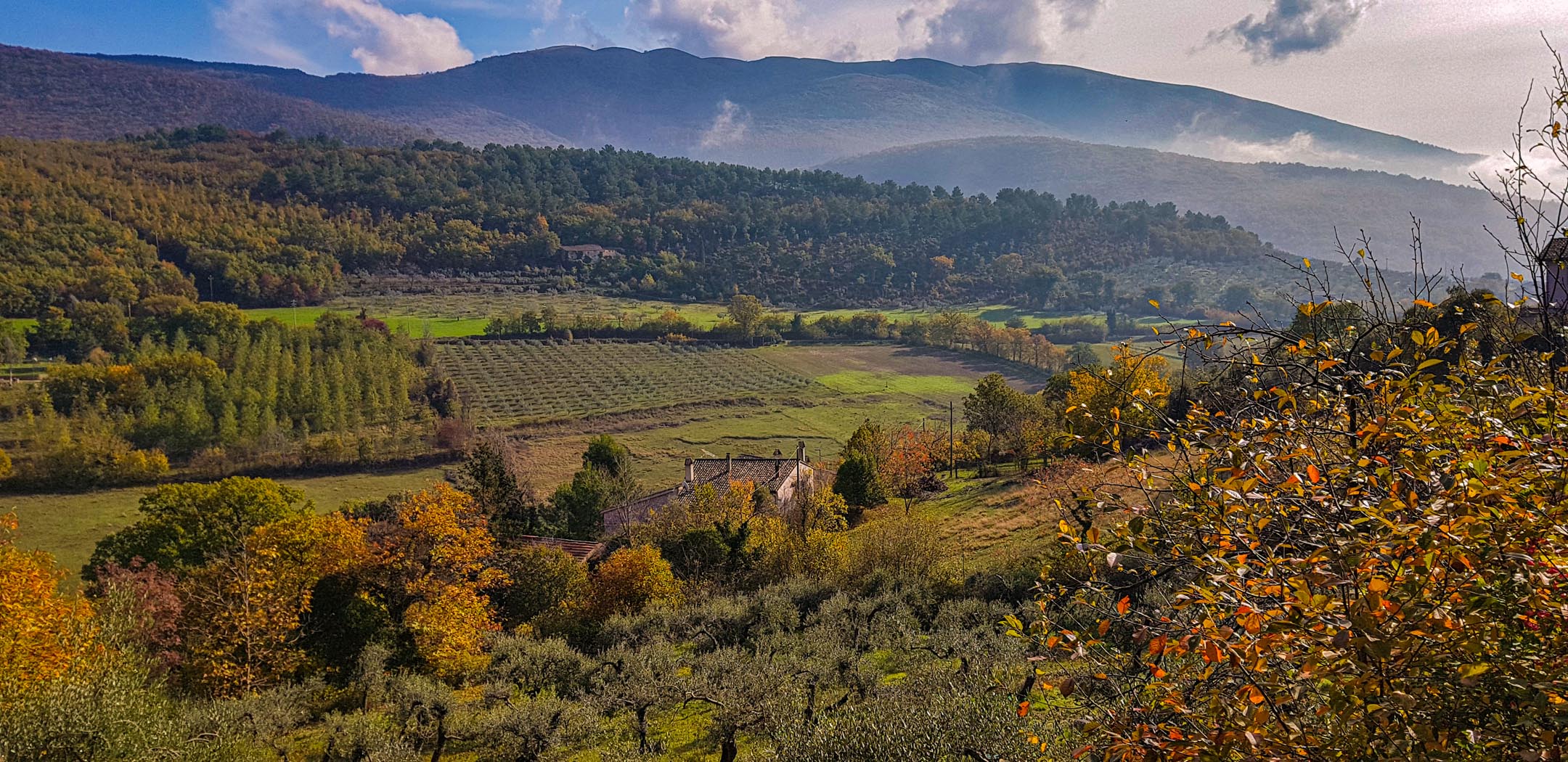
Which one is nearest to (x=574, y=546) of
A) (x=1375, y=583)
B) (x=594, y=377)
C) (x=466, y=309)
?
(x=1375, y=583)

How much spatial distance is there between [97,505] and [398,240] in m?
117

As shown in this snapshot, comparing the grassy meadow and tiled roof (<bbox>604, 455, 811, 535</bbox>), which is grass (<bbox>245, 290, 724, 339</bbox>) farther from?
tiled roof (<bbox>604, 455, 811, 535</bbox>)

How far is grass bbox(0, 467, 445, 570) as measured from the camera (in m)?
43.6

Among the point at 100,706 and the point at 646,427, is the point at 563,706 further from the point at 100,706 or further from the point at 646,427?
the point at 646,427

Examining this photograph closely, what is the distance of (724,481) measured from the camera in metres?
44.4

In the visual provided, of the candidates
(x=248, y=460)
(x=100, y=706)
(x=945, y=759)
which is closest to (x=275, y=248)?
(x=248, y=460)

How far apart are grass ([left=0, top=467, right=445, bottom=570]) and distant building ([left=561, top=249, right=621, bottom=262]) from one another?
4475 inches

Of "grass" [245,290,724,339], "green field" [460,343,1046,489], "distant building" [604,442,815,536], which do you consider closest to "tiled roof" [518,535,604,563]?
"distant building" [604,442,815,536]

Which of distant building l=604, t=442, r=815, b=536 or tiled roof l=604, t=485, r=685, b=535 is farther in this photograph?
distant building l=604, t=442, r=815, b=536

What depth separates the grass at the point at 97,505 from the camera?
4364 cm

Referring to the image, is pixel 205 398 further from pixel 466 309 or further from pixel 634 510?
pixel 466 309

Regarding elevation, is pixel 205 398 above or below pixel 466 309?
below

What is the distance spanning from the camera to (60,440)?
56.6m

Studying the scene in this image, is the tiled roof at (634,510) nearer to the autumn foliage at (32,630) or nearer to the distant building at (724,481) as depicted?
the distant building at (724,481)
